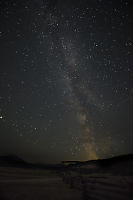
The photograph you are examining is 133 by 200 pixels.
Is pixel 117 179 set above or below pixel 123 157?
below

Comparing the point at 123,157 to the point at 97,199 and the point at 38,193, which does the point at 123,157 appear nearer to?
the point at 97,199

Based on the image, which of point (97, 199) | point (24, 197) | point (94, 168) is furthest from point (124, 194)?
point (94, 168)

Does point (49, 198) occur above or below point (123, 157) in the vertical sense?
below

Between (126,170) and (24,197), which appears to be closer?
(24,197)

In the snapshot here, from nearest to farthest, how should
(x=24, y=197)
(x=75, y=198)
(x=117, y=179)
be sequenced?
(x=24, y=197) < (x=75, y=198) < (x=117, y=179)

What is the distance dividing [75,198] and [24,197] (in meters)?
1.89

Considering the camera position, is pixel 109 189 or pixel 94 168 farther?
pixel 94 168

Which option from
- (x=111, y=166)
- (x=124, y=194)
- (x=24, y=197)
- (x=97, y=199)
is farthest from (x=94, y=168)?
(x=24, y=197)

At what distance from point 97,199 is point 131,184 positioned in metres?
3.45

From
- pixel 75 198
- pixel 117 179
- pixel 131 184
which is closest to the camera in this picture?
pixel 75 198

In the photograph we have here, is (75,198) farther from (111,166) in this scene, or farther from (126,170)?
(111,166)

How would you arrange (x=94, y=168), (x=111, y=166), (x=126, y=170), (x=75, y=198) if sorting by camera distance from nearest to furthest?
(x=75, y=198)
(x=126, y=170)
(x=111, y=166)
(x=94, y=168)

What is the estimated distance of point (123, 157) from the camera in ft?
42.3

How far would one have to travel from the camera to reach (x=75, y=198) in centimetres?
625
